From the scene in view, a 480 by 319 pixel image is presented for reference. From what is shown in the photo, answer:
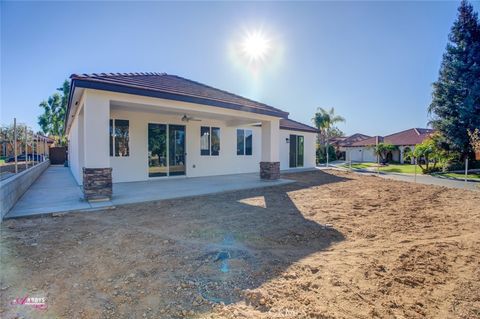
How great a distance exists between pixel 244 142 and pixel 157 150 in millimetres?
5817

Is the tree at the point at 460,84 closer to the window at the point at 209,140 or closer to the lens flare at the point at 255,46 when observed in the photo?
the lens flare at the point at 255,46

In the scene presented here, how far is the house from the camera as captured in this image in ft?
23.4

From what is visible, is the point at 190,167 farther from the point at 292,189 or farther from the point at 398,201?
the point at 398,201

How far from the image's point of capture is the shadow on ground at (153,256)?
8.71 feet

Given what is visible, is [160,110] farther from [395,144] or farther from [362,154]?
[362,154]

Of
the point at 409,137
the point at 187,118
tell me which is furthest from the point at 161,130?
the point at 409,137

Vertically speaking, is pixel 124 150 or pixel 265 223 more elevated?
pixel 124 150

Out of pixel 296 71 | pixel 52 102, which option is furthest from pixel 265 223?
pixel 52 102

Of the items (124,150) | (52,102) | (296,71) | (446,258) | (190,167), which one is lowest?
(446,258)

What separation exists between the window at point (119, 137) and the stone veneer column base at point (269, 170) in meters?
6.34

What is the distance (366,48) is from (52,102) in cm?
4047

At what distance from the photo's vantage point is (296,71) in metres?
14.2

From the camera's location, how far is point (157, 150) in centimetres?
1185

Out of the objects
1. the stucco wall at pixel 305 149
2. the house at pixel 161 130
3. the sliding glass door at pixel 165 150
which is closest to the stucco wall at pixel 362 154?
the stucco wall at pixel 305 149
